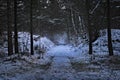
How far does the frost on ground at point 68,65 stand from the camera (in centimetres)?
1738

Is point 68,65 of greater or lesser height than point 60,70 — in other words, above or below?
below

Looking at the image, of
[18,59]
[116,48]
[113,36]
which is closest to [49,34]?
[113,36]

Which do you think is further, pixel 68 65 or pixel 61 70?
pixel 68 65

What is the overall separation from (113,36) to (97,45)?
4.12 meters

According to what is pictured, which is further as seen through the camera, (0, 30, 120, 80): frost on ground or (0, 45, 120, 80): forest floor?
(0, 30, 120, 80): frost on ground

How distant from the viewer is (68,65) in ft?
81.4

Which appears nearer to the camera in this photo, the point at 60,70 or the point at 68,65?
the point at 60,70

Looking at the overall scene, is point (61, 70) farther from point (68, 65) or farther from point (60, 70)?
point (68, 65)

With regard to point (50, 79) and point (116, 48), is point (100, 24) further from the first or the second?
point (50, 79)

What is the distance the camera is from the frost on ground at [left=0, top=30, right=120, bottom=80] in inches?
684

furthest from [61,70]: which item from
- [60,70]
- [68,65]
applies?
[68,65]

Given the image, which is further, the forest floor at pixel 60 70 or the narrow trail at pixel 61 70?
the narrow trail at pixel 61 70

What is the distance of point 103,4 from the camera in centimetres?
4678

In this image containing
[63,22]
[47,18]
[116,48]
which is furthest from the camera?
[63,22]
